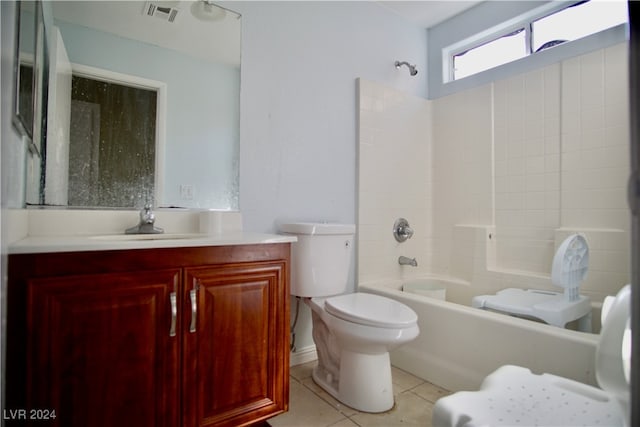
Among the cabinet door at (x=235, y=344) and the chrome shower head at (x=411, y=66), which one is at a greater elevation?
the chrome shower head at (x=411, y=66)

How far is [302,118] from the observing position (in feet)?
6.92

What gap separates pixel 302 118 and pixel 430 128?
126 cm

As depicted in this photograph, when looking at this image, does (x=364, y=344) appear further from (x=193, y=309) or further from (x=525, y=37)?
(x=525, y=37)

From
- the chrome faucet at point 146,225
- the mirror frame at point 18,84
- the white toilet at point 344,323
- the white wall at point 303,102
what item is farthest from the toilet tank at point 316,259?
the mirror frame at point 18,84

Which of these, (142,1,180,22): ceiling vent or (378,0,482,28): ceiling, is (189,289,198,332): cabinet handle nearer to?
(142,1,180,22): ceiling vent

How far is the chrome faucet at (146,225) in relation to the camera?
57.6 inches

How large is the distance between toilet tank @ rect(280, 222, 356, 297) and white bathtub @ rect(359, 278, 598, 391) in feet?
1.55

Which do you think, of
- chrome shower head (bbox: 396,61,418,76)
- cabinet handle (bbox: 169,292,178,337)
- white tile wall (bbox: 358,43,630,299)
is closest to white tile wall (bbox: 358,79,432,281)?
white tile wall (bbox: 358,43,630,299)

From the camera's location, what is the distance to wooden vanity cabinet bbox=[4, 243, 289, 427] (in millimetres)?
932

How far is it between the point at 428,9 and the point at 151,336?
9.23 feet

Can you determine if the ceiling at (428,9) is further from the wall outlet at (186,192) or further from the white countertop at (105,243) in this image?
the white countertop at (105,243)

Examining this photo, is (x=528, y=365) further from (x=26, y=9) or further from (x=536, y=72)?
(x=26, y=9)

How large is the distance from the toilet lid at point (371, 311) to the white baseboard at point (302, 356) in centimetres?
54

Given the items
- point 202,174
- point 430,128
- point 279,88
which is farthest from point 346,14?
point 202,174
